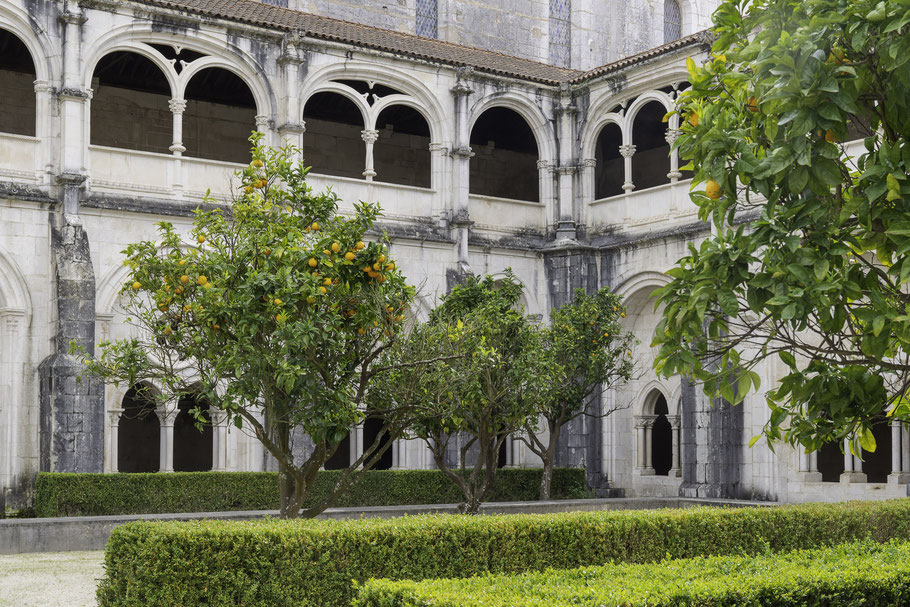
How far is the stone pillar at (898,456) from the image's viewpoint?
19.8 metres

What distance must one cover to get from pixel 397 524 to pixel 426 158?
19120 mm

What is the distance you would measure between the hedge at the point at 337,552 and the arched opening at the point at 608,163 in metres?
15.9

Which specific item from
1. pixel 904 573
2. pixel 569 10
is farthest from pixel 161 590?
pixel 569 10

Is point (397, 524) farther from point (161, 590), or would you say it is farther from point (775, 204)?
point (775, 204)

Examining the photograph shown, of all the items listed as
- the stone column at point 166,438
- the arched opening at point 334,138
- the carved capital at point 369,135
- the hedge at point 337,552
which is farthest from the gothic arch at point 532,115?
the hedge at point 337,552

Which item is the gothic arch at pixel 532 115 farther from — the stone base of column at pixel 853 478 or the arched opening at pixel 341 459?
the stone base of column at pixel 853 478

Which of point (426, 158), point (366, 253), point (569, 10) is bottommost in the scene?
point (366, 253)

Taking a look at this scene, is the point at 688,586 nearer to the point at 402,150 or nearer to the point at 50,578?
the point at 50,578

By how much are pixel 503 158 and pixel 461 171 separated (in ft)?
16.9

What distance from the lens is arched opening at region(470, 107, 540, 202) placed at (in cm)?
2777

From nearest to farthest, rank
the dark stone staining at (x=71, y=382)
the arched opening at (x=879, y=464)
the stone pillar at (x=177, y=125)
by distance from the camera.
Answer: the dark stone staining at (x=71, y=382)
the stone pillar at (x=177, y=125)
the arched opening at (x=879, y=464)

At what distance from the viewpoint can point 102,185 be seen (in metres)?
20.1

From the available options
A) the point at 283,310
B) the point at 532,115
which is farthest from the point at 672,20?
the point at 283,310

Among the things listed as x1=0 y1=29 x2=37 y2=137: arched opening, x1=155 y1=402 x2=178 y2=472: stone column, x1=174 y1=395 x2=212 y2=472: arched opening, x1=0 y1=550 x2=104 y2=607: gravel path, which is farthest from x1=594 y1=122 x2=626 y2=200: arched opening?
x1=0 y1=550 x2=104 y2=607: gravel path
